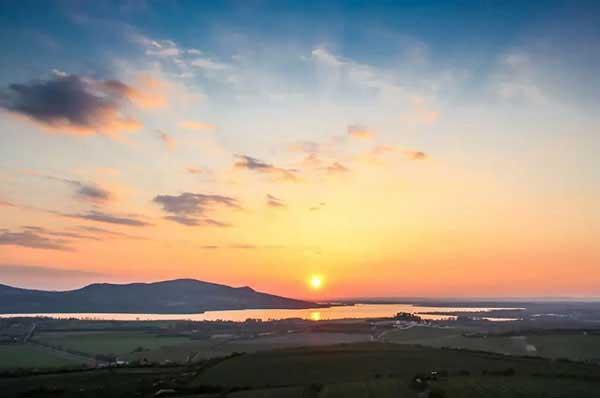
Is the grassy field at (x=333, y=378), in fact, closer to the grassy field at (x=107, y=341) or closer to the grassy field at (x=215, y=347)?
the grassy field at (x=215, y=347)

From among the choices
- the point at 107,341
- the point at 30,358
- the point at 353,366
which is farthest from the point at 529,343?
the point at 107,341

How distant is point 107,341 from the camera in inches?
5305

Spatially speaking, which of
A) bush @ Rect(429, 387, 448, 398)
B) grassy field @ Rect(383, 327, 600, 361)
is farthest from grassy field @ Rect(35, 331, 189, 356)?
bush @ Rect(429, 387, 448, 398)

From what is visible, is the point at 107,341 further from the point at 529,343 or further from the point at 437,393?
the point at 437,393

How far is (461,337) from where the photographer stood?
396 feet

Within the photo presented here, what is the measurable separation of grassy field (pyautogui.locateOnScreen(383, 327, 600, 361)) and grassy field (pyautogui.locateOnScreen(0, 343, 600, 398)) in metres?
14.0

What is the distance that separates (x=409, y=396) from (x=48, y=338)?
123 metres

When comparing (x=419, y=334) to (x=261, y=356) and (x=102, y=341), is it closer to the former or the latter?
(x=261, y=356)

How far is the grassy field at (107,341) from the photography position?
394ft

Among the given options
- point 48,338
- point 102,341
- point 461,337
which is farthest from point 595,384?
point 48,338

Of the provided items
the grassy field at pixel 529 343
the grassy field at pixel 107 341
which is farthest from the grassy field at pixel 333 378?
the grassy field at pixel 107 341

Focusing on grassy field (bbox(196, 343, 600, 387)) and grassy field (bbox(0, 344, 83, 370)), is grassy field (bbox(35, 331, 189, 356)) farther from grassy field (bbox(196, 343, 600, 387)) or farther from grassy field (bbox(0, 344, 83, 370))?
grassy field (bbox(196, 343, 600, 387))

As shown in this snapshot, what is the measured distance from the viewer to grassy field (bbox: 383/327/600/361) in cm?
9024

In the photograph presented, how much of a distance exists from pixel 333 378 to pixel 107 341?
294 ft
